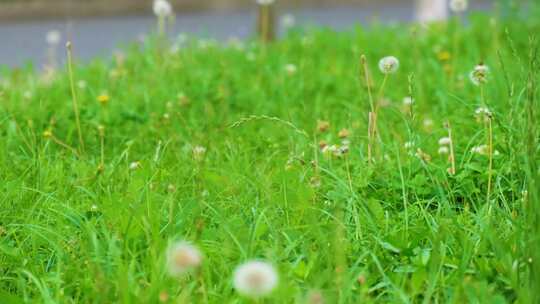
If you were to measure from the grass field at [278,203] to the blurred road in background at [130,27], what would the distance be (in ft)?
10.3

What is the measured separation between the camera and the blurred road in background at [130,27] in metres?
7.74

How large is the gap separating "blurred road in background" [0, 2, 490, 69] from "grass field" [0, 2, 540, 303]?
3.13 metres

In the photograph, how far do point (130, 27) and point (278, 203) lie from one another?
7.74 metres

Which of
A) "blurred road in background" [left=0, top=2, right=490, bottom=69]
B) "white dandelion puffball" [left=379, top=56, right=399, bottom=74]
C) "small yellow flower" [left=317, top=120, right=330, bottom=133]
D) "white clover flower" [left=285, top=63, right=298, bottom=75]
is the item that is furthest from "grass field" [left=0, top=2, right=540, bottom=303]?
"blurred road in background" [left=0, top=2, right=490, bottom=69]

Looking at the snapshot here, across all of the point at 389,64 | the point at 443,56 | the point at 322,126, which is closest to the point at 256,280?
the point at 389,64

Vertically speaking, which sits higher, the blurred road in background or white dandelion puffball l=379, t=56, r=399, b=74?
white dandelion puffball l=379, t=56, r=399, b=74

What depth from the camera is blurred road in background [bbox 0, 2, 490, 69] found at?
7738 millimetres

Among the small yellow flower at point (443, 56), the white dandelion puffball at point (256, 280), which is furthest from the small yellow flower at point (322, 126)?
the small yellow flower at point (443, 56)

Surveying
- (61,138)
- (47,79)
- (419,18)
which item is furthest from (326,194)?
(419,18)

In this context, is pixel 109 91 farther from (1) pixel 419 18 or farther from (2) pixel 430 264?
(1) pixel 419 18

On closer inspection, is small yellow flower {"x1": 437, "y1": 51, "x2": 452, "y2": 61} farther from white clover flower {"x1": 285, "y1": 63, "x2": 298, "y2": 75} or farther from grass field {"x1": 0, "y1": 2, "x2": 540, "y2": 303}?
grass field {"x1": 0, "y1": 2, "x2": 540, "y2": 303}

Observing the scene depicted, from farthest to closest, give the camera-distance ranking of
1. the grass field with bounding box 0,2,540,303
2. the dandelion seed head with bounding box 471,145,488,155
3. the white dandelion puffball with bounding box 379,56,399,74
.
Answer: the dandelion seed head with bounding box 471,145,488,155, the white dandelion puffball with bounding box 379,56,399,74, the grass field with bounding box 0,2,540,303

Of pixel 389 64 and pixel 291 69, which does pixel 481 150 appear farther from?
pixel 291 69

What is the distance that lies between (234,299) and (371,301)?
279 millimetres
